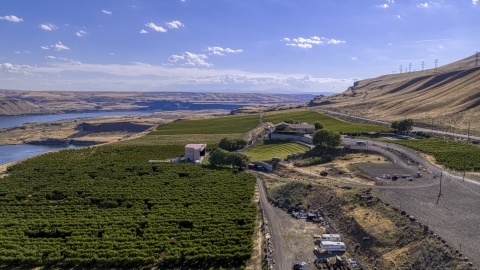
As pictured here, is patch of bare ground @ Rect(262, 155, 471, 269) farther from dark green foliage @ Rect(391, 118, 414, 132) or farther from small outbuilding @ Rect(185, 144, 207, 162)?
dark green foliage @ Rect(391, 118, 414, 132)

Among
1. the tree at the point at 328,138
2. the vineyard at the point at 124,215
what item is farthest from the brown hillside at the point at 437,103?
the vineyard at the point at 124,215

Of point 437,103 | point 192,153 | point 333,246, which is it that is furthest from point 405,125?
point 333,246

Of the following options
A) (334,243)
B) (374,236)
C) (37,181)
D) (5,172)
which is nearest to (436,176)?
(374,236)

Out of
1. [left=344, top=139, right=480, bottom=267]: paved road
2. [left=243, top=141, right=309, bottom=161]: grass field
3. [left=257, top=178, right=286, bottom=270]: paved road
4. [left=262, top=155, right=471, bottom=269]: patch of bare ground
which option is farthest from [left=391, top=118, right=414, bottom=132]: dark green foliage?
[left=257, top=178, right=286, bottom=270]: paved road

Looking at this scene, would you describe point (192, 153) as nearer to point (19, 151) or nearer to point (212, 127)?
point (212, 127)

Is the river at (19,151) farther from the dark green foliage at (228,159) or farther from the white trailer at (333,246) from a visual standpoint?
the white trailer at (333,246)
